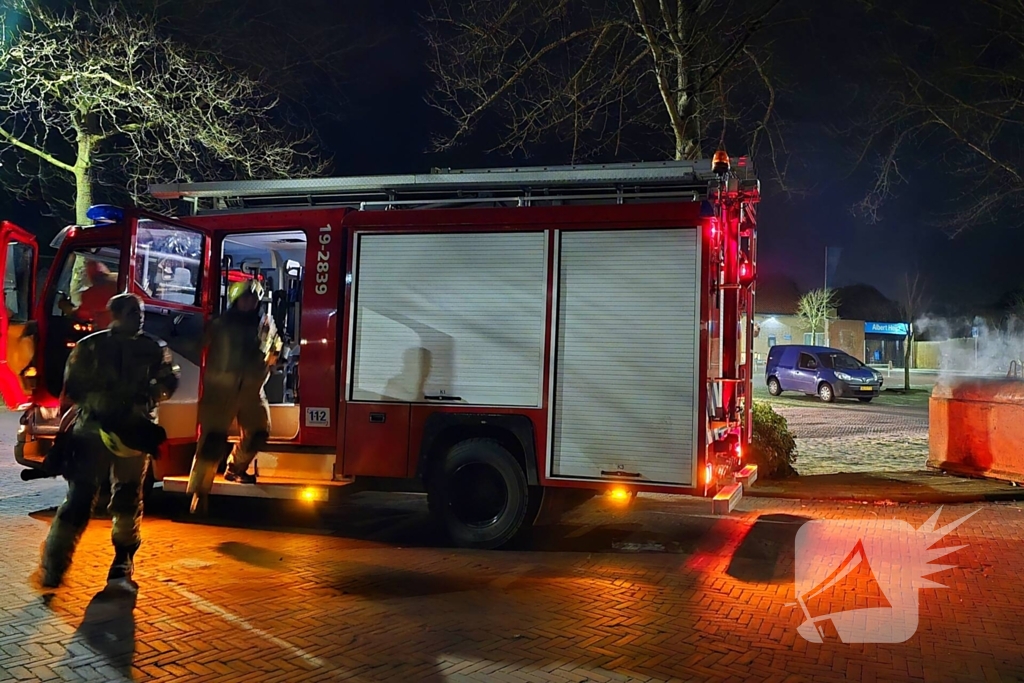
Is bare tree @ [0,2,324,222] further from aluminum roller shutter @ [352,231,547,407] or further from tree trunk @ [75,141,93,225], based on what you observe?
aluminum roller shutter @ [352,231,547,407]

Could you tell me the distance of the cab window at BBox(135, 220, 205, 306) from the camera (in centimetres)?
659

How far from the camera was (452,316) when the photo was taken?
6656 millimetres

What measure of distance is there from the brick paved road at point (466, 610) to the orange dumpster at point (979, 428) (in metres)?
2.46

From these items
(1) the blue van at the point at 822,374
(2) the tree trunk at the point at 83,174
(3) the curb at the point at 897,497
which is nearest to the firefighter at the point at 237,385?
(3) the curb at the point at 897,497

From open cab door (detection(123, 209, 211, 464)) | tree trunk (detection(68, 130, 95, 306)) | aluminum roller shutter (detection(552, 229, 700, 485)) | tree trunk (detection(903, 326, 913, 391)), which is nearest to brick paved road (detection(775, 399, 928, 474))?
aluminum roller shutter (detection(552, 229, 700, 485))

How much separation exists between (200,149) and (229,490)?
33.2 feet

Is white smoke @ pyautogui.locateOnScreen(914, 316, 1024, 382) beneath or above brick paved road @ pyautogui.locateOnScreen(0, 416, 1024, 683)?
above

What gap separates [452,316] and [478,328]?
256 mm

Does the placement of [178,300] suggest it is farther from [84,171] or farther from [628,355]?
[84,171]

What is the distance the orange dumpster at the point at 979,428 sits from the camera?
9523 mm

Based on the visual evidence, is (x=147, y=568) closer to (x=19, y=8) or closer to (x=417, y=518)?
(x=417, y=518)

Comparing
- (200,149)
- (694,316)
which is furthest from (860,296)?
(694,316)

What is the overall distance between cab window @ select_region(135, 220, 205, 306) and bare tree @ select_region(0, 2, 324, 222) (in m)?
7.77

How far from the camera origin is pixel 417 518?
7898 mm
